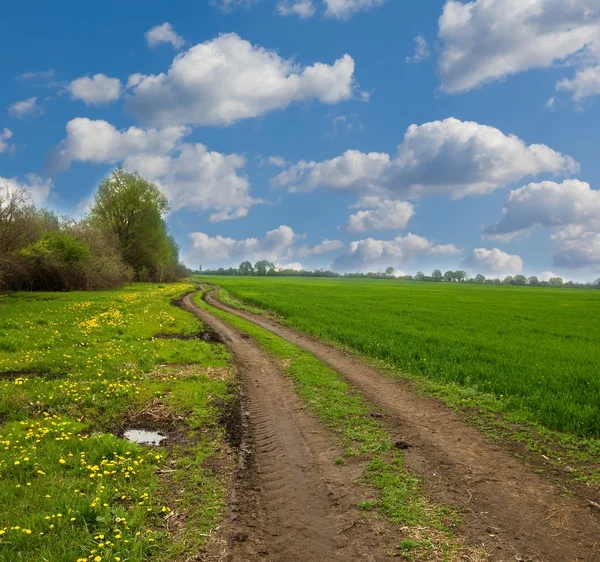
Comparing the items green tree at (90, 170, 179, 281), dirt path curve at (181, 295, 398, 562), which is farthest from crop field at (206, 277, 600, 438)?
green tree at (90, 170, 179, 281)

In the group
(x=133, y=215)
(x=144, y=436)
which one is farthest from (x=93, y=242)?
(x=144, y=436)

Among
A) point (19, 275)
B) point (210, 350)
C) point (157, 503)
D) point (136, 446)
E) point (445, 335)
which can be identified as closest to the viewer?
point (157, 503)

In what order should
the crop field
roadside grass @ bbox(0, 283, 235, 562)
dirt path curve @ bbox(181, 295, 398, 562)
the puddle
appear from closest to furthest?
dirt path curve @ bbox(181, 295, 398, 562) → roadside grass @ bbox(0, 283, 235, 562) → the puddle → the crop field

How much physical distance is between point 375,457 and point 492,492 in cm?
199

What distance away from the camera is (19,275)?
155 ft

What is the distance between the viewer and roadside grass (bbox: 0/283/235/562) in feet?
16.8

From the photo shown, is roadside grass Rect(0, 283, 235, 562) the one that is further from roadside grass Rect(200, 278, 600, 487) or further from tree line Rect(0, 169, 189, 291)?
tree line Rect(0, 169, 189, 291)

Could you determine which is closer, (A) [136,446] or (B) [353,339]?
(A) [136,446]

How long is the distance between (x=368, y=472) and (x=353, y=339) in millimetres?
11931

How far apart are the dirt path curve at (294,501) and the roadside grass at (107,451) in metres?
0.49

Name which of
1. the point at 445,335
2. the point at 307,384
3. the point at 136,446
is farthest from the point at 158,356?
the point at 445,335

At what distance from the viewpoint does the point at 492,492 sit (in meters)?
6.40

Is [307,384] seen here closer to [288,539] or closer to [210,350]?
[210,350]

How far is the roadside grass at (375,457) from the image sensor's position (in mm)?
5363
